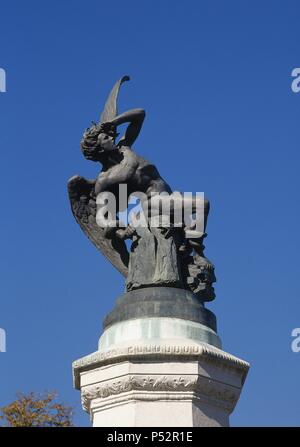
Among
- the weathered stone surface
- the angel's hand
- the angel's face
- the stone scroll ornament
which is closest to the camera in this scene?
the weathered stone surface

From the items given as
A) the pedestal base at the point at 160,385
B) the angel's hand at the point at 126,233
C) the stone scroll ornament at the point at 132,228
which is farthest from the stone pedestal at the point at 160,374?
the angel's hand at the point at 126,233

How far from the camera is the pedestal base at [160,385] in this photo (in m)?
9.12

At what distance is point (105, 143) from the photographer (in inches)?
427

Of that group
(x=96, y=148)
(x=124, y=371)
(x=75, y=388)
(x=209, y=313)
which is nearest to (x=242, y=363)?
(x=209, y=313)

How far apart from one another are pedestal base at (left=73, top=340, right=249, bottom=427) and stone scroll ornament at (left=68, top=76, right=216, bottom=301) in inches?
43.9

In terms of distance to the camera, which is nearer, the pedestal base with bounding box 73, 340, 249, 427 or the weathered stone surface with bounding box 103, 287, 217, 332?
the pedestal base with bounding box 73, 340, 249, 427

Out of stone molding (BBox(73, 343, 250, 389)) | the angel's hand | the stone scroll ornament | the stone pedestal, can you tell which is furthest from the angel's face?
stone molding (BBox(73, 343, 250, 389))

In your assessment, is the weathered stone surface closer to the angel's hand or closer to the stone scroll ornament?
the stone scroll ornament

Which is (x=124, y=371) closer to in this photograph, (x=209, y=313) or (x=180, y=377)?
(x=180, y=377)

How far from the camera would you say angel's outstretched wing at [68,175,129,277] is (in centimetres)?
1107

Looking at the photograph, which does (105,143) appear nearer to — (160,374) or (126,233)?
(126,233)

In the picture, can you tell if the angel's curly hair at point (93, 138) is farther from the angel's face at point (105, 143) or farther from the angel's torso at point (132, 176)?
the angel's torso at point (132, 176)

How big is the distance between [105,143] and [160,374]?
3.24m
